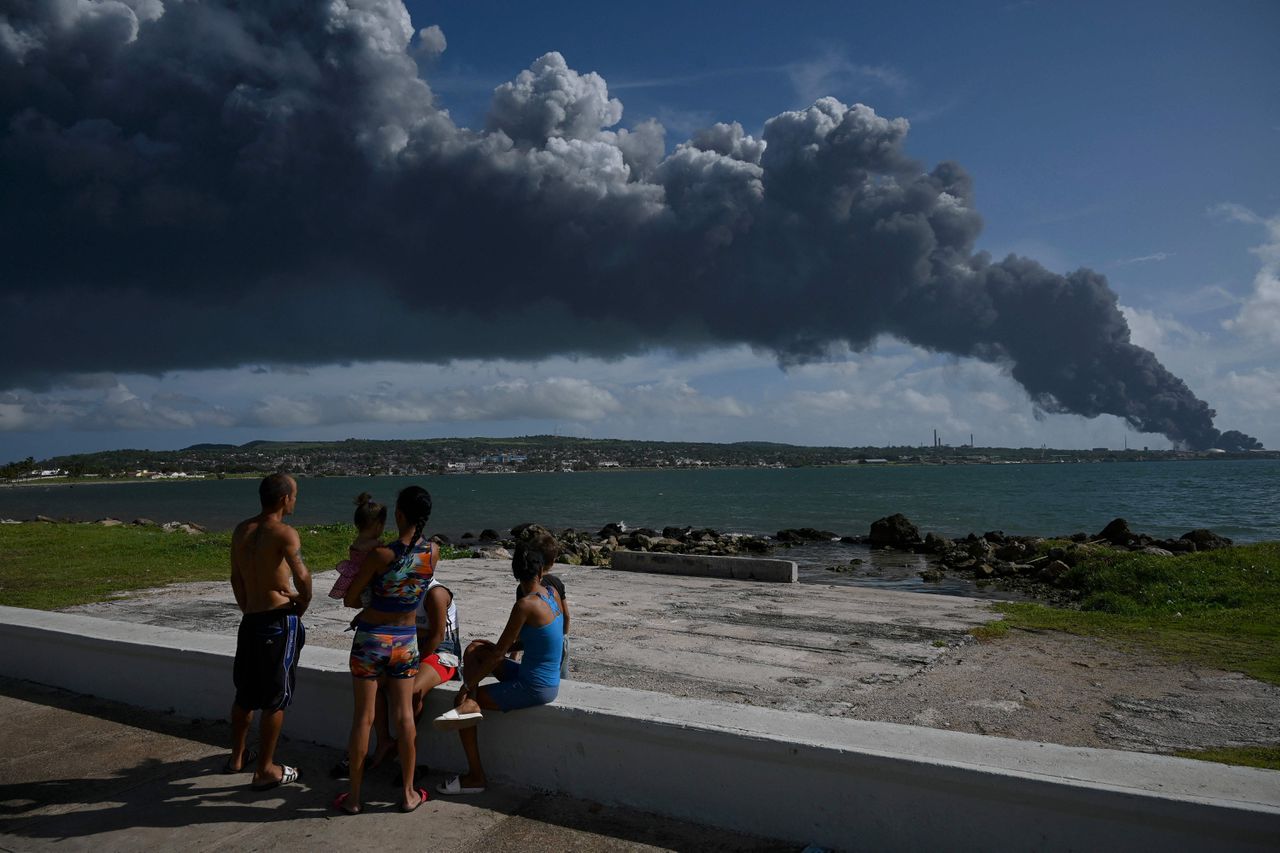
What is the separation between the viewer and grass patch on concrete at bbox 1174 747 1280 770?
15.3 feet

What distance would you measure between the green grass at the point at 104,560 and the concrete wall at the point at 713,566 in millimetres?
4519

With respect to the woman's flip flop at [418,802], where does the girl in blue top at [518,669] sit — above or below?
above

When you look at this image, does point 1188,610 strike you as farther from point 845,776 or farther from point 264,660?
point 264,660

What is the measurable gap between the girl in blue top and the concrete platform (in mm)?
244

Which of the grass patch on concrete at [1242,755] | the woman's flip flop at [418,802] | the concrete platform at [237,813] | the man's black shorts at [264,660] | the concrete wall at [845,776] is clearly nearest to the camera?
the concrete wall at [845,776]

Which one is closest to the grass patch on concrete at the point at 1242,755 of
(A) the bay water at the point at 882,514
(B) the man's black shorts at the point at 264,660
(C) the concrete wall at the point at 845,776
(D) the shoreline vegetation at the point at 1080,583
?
(D) the shoreline vegetation at the point at 1080,583

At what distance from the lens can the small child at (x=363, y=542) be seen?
14.0 feet

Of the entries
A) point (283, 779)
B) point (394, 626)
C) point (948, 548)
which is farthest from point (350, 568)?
point (948, 548)

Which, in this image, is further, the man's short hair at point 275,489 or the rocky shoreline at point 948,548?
the rocky shoreline at point 948,548

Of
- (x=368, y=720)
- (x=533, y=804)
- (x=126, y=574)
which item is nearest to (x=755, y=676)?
(x=533, y=804)

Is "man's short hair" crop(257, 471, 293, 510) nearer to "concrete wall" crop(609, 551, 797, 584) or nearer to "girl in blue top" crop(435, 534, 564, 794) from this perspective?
"girl in blue top" crop(435, 534, 564, 794)

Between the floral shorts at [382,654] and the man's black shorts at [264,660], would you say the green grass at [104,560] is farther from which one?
the floral shorts at [382,654]

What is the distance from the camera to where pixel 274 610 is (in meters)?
4.43

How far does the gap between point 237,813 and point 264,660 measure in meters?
0.73
